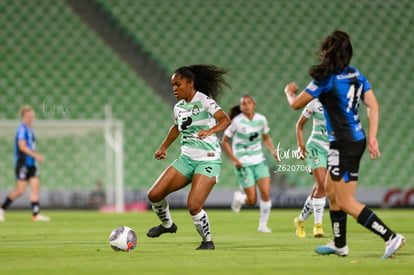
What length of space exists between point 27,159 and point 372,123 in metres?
9.86

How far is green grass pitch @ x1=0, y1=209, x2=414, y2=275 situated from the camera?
5.86 m

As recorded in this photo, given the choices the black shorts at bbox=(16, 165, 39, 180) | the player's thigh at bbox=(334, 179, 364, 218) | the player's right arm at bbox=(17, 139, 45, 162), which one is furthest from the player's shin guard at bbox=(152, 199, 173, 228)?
the black shorts at bbox=(16, 165, 39, 180)

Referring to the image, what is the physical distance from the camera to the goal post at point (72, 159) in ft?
64.2

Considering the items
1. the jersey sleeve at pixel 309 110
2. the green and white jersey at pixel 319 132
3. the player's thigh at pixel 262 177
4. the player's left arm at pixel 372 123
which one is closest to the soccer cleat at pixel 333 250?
the player's left arm at pixel 372 123

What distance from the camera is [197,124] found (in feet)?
27.1

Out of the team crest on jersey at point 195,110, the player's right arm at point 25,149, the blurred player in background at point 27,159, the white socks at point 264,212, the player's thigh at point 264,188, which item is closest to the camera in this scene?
the team crest on jersey at point 195,110

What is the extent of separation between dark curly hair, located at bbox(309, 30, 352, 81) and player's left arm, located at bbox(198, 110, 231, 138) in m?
1.59

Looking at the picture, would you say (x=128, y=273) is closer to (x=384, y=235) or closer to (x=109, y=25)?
(x=384, y=235)

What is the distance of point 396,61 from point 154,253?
16796mm

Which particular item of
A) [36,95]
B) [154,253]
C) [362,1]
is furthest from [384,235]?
[362,1]

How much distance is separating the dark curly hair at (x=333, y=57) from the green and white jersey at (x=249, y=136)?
19.8 feet

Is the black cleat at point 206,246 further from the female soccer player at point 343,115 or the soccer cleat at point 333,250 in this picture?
the female soccer player at point 343,115

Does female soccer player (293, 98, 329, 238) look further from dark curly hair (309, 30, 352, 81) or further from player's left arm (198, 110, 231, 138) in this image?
dark curly hair (309, 30, 352, 81)

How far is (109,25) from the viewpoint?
22.1 meters
